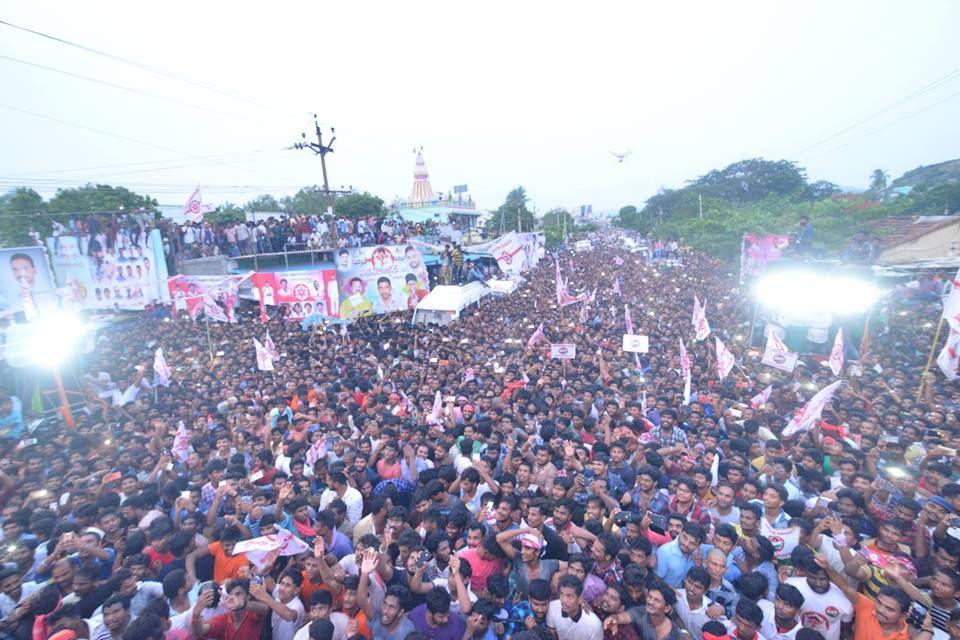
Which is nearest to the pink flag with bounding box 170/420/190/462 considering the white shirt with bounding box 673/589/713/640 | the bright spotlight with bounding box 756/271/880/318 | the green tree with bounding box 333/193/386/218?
the white shirt with bounding box 673/589/713/640

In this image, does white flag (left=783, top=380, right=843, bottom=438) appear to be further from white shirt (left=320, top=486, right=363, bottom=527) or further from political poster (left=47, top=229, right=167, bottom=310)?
political poster (left=47, top=229, right=167, bottom=310)

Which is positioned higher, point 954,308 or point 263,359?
point 954,308

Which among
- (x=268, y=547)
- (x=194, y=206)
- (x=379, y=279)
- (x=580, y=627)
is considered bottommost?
(x=580, y=627)

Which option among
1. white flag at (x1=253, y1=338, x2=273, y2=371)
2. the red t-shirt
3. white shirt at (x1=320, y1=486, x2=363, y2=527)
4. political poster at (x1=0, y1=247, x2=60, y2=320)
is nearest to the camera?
the red t-shirt

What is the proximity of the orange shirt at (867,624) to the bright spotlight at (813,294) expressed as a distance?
473 inches

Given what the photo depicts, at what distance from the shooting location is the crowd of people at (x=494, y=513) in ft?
10.8

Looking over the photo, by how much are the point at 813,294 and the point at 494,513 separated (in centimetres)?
1326

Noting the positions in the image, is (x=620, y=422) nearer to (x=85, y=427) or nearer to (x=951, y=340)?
(x=951, y=340)

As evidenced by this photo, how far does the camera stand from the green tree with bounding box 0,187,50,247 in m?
31.6

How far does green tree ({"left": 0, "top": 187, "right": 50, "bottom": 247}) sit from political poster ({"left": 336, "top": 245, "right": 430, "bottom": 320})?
29.5 m

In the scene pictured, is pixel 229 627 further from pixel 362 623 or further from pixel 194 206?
pixel 194 206

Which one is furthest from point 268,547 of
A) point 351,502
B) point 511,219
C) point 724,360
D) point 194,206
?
point 511,219

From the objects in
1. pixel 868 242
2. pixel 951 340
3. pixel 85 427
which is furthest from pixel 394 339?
pixel 868 242

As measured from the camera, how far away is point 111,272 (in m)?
18.9
